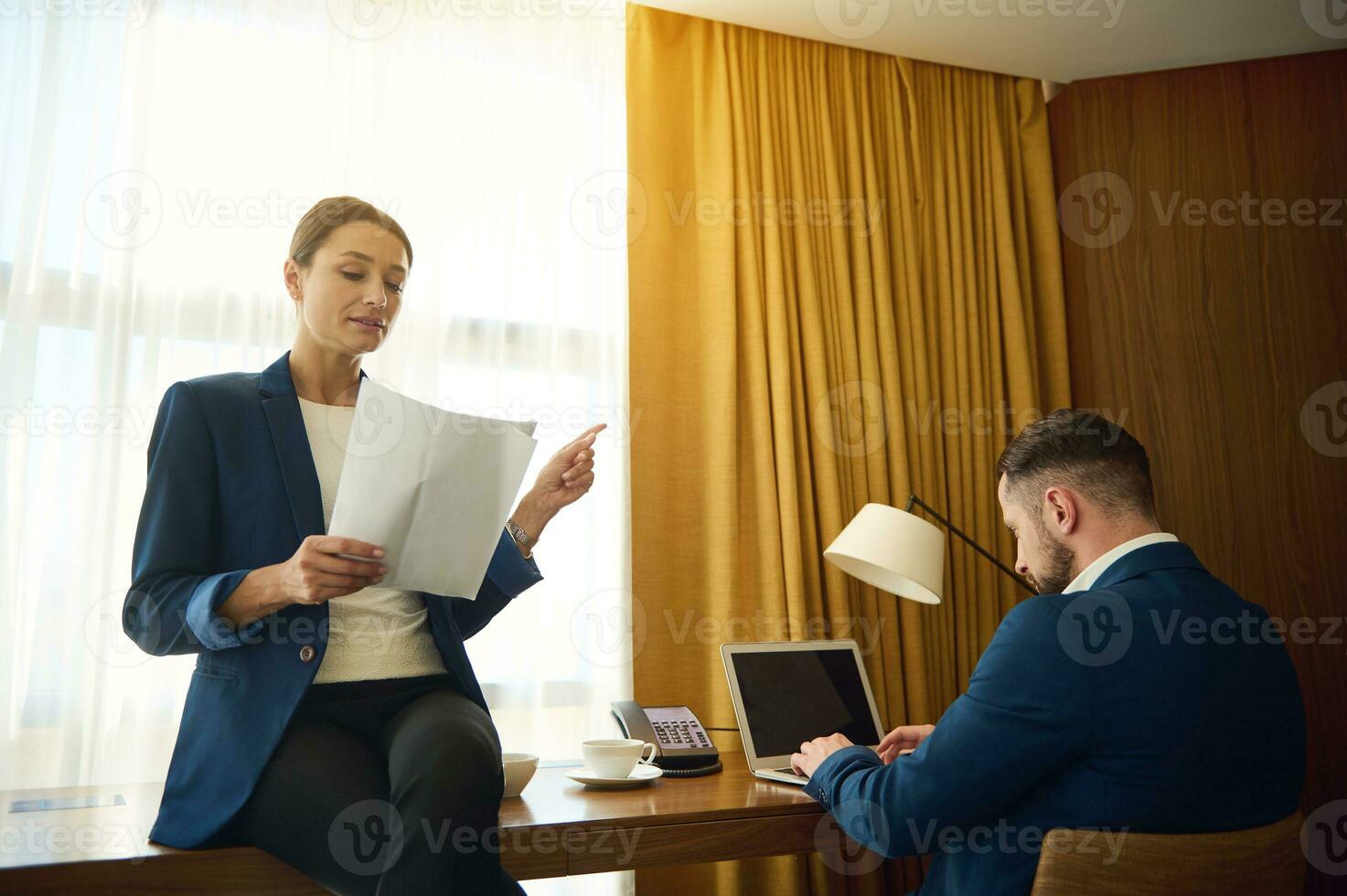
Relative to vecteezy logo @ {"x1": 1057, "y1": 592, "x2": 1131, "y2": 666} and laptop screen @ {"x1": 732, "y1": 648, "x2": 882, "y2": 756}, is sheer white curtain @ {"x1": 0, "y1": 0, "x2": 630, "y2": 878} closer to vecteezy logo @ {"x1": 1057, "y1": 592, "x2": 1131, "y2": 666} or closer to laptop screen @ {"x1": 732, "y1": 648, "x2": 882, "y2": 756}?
laptop screen @ {"x1": 732, "y1": 648, "x2": 882, "y2": 756}

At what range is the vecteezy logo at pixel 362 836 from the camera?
1.11 meters

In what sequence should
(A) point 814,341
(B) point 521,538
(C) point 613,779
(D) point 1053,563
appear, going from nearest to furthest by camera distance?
1. (D) point 1053,563
2. (B) point 521,538
3. (C) point 613,779
4. (A) point 814,341

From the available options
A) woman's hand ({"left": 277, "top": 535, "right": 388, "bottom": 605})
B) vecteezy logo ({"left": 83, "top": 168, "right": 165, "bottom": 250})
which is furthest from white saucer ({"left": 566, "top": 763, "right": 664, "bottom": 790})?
vecteezy logo ({"left": 83, "top": 168, "right": 165, "bottom": 250})

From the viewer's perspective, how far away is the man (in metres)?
1.13

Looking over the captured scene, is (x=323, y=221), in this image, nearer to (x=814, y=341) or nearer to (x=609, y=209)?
(x=609, y=209)

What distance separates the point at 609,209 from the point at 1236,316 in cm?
181

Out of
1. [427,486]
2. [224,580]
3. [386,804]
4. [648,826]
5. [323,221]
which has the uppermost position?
[323,221]

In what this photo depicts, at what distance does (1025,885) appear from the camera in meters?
1.17

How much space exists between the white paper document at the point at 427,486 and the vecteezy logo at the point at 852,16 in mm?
1798

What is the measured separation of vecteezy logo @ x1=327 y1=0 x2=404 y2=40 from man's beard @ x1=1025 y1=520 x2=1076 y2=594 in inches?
74.9

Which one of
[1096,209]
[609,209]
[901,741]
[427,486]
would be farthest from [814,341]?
[427,486]

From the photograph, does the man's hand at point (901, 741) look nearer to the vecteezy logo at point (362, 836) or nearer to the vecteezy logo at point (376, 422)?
the vecteezy logo at point (362, 836)

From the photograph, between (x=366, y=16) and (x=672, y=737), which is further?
(x=366, y=16)

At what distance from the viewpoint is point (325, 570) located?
3.77 feet
